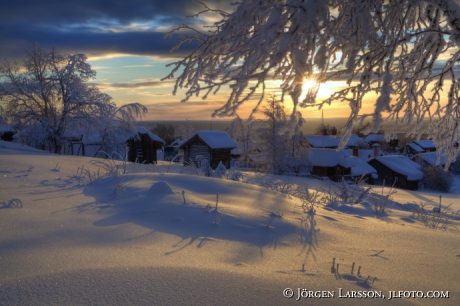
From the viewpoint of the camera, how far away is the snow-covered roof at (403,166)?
3733 centimetres

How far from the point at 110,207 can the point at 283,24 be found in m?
3.25

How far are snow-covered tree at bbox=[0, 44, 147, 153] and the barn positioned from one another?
7.90 m

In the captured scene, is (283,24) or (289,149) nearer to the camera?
(283,24)

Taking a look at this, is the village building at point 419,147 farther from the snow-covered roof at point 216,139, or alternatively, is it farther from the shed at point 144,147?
the shed at point 144,147

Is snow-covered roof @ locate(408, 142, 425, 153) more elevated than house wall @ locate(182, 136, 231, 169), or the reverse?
snow-covered roof @ locate(408, 142, 425, 153)

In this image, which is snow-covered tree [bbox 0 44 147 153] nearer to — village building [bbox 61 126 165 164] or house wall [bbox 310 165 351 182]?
village building [bbox 61 126 165 164]

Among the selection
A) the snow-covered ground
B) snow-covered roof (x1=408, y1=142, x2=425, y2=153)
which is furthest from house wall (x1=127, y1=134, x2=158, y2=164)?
snow-covered roof (x1=408, y1=142, x2=425, y2=153)

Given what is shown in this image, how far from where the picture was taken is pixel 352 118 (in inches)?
161

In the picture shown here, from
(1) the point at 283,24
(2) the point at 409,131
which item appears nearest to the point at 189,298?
(1) the point at 283,24

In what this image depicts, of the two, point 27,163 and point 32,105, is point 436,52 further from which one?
point 32,105

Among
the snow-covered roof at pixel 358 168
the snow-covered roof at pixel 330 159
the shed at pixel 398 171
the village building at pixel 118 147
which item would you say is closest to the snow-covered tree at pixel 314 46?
the village building at pixel 118 147

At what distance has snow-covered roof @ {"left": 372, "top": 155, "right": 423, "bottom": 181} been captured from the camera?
122 feet

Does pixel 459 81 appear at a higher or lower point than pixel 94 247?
higher

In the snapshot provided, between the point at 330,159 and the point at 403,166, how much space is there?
10010 mm
